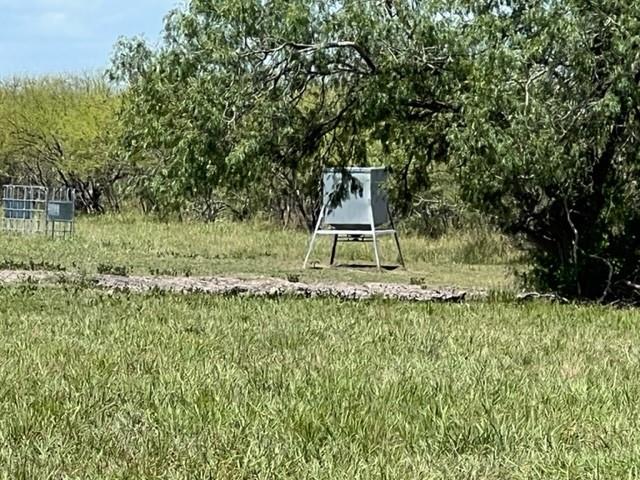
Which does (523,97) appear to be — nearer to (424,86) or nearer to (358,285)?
(424,86)

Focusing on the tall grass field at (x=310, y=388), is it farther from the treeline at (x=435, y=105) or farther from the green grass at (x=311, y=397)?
the treeline at (x=435, y=105)

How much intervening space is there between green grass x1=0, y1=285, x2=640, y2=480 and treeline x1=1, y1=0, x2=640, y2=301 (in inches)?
101

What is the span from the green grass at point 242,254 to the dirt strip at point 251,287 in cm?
120

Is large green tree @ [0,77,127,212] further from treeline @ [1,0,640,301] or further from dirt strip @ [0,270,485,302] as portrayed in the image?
treeline @ [1,0,640,301]

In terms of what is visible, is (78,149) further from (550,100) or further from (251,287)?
(550,100)

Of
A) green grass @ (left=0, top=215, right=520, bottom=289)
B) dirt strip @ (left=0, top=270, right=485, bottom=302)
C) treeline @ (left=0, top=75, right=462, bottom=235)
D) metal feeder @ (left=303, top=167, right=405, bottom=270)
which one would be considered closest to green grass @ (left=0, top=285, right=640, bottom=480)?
dirt strip @ (left=0, top=270, right=485, bottom=302)

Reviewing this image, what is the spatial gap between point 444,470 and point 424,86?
9.36 meters

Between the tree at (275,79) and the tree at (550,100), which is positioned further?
the tree at (275,79)

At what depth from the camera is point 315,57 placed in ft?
42.7

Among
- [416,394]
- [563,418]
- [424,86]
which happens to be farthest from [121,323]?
[424,86]

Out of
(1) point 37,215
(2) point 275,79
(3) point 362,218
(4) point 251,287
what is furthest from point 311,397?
(1) point 37,215

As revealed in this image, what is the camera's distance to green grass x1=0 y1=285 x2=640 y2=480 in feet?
15.1

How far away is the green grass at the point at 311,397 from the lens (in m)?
4.61

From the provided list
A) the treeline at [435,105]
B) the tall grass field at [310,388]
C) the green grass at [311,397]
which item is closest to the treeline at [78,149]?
the treeline at [435,105]
